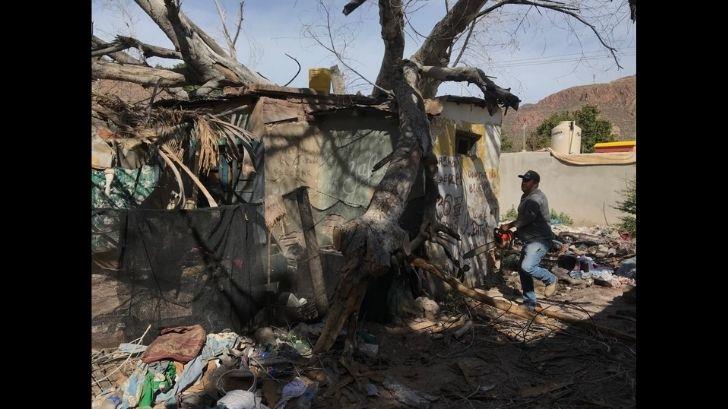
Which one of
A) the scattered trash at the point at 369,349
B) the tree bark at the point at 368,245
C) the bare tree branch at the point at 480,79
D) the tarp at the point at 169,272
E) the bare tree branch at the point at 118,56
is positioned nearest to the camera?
the tree bark at the point at 368,245

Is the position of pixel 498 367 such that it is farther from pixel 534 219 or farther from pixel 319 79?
pixel 319 79

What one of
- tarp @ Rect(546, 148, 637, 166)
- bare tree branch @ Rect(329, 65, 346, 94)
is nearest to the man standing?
bare tree branch @ Rect(329, 65, 346, 94)

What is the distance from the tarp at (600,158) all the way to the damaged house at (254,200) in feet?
27.4

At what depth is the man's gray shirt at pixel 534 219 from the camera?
6.89m

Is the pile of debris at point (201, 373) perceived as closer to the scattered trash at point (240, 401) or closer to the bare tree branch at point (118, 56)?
the scattered trash at point (240, 401)

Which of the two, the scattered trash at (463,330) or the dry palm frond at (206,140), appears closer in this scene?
the scattered trash at (463,330)

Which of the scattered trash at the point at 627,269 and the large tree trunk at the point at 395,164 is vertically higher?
the large tree trunk at the point at 395,164

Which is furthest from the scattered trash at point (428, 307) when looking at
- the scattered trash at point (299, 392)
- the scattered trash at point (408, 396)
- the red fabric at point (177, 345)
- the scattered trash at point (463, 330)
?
the red fabric at point (177, 345)

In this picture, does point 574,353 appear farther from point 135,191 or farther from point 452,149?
point 135,191

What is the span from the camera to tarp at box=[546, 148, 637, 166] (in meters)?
16.4

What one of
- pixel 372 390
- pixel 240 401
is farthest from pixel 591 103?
pixel 240 401
